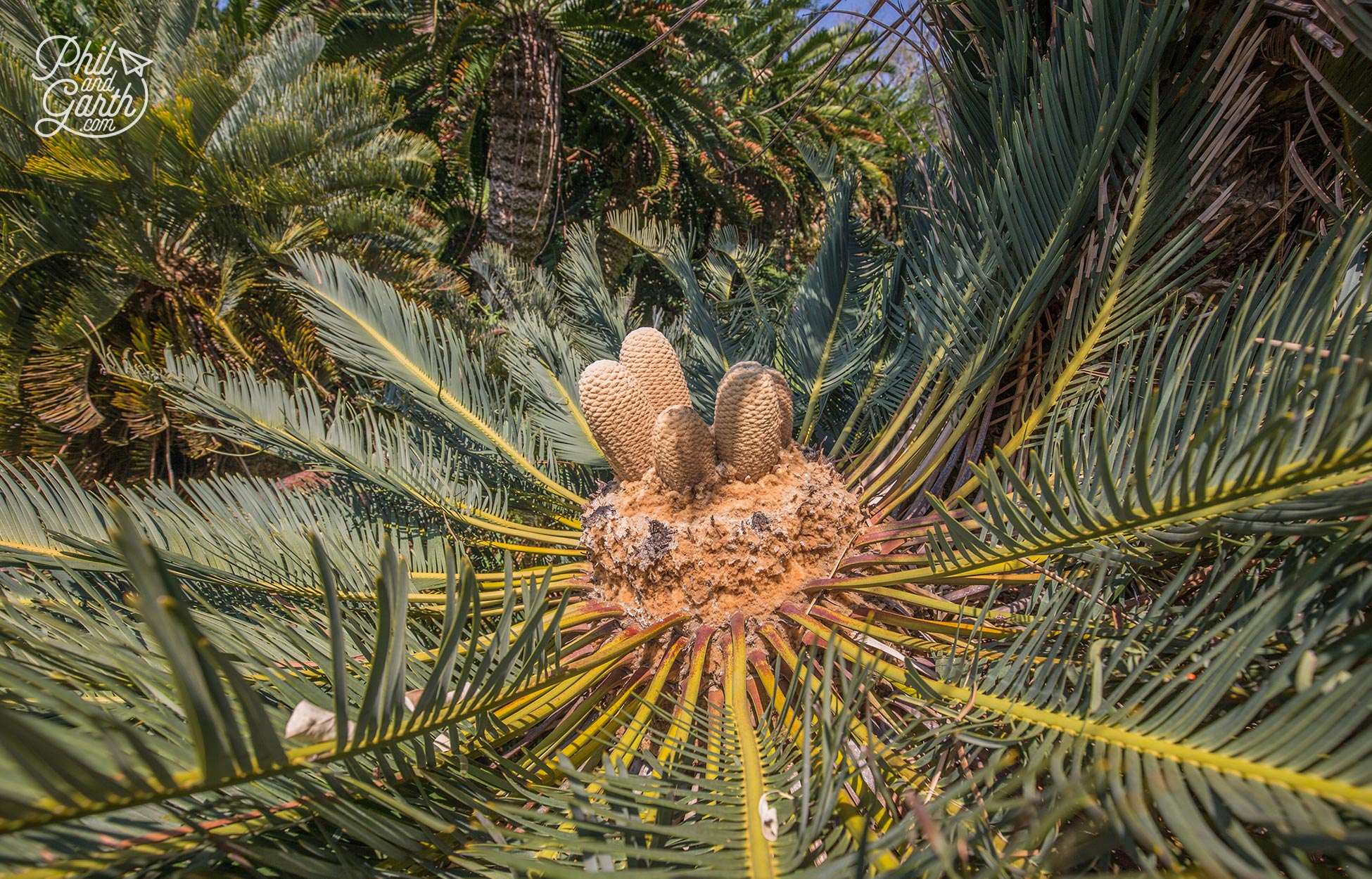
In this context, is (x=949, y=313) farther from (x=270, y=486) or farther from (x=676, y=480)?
(x=270, y=486)

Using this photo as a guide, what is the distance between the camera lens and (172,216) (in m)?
2.48

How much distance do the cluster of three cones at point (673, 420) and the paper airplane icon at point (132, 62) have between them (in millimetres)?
2795

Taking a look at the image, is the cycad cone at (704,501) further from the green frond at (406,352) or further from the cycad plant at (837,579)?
the green frond at (406,352)

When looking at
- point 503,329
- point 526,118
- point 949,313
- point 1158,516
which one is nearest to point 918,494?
point 949,313

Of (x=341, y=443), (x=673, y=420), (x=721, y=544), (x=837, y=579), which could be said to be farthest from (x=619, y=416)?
(x=341, y=443)

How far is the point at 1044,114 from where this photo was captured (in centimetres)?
92

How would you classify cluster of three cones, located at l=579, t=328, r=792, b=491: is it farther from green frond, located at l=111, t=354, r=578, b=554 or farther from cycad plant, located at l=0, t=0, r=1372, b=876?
green frond, located at l=111, t=354, r=578, b=554

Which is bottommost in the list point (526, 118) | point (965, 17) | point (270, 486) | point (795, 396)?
point (270, 486)

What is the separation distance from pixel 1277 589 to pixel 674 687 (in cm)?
65

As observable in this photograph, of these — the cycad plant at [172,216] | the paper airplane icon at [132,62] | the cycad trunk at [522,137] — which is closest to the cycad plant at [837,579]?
the cycad plant at [172,216]

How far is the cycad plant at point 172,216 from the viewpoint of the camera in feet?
7.27

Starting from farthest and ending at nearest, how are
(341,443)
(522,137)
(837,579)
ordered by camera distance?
(522,137)
(341,443)
(837,579)

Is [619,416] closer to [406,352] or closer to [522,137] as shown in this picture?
[406,352]

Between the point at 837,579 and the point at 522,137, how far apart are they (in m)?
3.39
